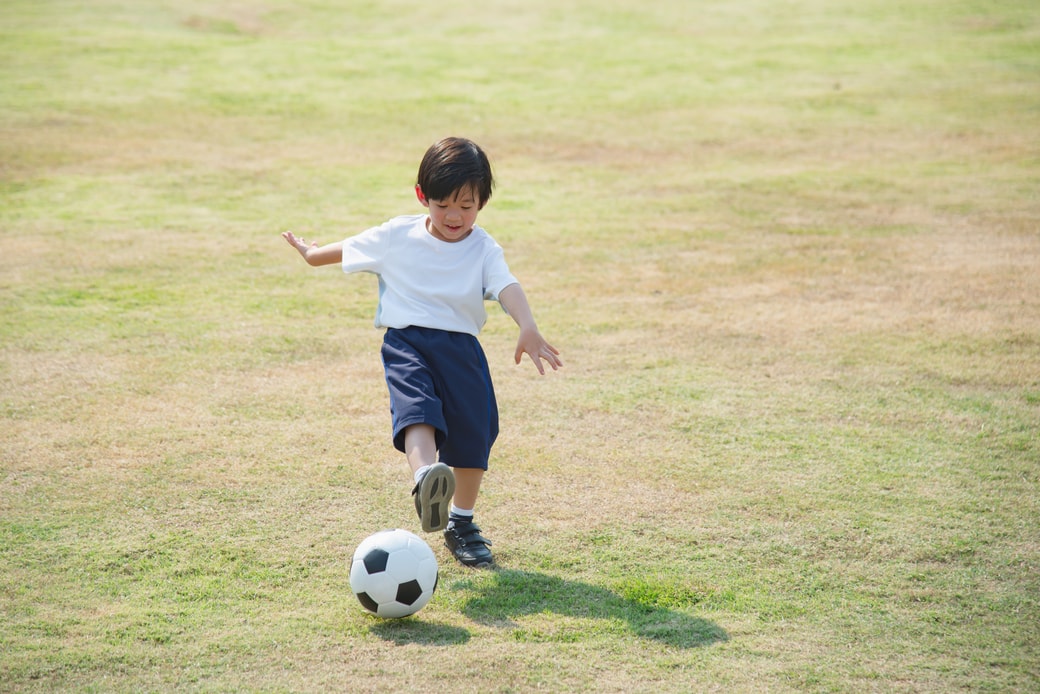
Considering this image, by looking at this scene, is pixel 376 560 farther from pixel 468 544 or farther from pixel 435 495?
pixel 468 544

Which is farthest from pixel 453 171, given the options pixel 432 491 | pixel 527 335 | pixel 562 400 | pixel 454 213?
pixel 562 400

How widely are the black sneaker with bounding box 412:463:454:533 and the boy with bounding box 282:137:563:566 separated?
0.23 m

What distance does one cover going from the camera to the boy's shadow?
3.50 metres

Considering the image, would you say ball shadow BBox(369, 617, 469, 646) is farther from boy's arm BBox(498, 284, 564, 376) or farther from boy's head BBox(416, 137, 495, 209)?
boy's head BBox(416, 137, 495, 209)

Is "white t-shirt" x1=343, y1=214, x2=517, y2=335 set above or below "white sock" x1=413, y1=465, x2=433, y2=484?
above

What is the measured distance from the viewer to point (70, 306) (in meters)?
7.05

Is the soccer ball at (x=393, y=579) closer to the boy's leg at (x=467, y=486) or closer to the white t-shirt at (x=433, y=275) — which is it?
the boy's leg at (x=467, y=486)

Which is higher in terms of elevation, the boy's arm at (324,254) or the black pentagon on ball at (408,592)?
the boy's arm at (324,254)

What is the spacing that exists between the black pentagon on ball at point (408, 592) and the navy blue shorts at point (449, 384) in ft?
1.89

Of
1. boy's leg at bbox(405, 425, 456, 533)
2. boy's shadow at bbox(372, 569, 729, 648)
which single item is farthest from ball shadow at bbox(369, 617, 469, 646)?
boy's leg at bbox(405, 425, 456, 533)

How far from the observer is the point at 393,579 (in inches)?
138

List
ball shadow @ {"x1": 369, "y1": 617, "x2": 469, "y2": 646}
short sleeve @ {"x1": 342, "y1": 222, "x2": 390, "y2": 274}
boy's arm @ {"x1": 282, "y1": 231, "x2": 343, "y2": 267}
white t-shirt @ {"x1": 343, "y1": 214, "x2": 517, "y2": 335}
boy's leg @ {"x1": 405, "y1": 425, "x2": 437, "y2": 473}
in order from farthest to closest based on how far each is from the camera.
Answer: boy's arm @ {"x1": 282, "y1": 231, "x2": 343, "y2": 267}
short sleeve @ {"x1": 342, "y1": 222, "x2": 390, "y2": 274}
white t-shirt @ {"x1": 343, "y1": 214, "x2": 517, "y2": 335}
boy's leg @ {"x1": 405, "y1": 425, "x2": 437, "y2": 473}
ball shadow @ {"x1": 369, "y1": 617, "x2": 469, "y2": 646}

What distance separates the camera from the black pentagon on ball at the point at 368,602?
11.6 feet

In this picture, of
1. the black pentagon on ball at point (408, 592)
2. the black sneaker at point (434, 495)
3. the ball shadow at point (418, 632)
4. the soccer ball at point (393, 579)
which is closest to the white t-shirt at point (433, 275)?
the black sneaker at point (434, 495)
